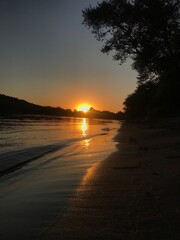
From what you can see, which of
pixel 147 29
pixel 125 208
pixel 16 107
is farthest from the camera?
pixel 16 107

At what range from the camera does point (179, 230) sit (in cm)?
423

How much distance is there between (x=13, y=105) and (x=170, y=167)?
117 meters

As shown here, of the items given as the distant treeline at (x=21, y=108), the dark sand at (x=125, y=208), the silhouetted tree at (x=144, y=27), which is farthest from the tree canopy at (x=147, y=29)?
the distant treeline at (x=21, y=108)

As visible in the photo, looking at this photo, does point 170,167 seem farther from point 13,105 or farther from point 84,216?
point 13,105

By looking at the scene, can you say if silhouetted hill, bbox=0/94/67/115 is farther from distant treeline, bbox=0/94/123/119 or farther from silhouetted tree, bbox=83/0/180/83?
silhouetted tree, bbox=83/0/180/83

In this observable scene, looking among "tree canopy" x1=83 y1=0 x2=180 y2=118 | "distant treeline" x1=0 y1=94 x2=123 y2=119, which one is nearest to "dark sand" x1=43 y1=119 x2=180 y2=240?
"tree canopy" x1=83 y1=0 x2=180 y2=118

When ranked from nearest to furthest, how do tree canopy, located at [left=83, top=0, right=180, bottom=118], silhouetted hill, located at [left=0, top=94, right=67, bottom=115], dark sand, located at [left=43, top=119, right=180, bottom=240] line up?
dark sand, located at [left=43, top=119, right=180, bottom=240]
tree canopy, located at [left=83, top=0, right=180, bottom=118]
silhouetted hill, located at [left=0, top=94, right=67, bottom=115]

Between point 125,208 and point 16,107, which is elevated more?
point 16,107

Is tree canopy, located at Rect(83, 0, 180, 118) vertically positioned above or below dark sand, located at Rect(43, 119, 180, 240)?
above

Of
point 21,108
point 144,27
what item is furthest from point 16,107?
point 144,27

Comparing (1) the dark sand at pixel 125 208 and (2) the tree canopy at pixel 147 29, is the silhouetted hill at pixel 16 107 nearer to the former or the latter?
(2) the tree canopy at pixel 147 29

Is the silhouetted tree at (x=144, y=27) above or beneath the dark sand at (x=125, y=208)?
above

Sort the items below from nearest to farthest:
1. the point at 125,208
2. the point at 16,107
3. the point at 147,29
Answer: the point at 125,208, the point at 147,29, the point at 16,107

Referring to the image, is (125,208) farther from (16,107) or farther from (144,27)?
(16,107)
